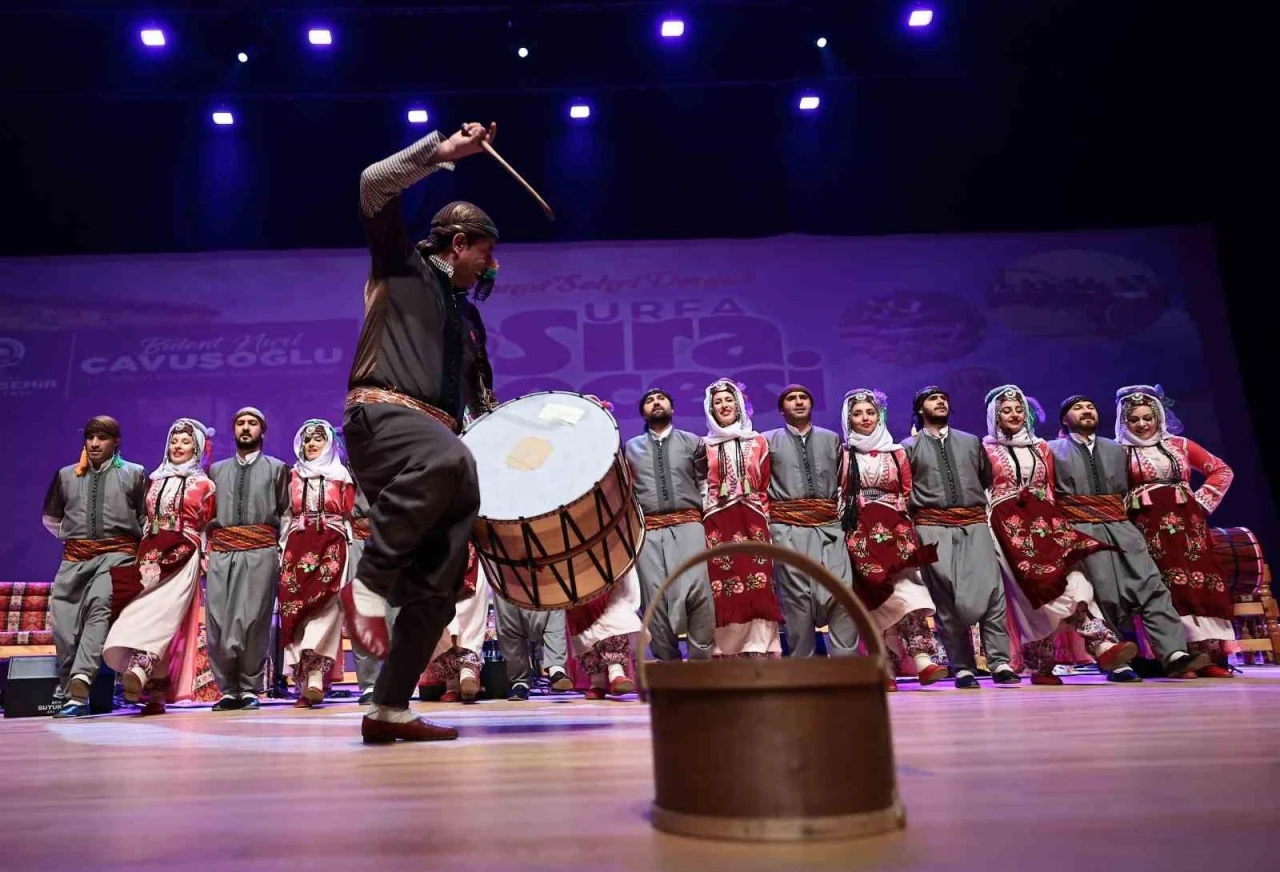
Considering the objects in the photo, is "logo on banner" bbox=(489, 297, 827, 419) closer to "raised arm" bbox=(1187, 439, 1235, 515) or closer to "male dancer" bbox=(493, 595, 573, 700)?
"male dancer" bbox=(493, 595, 573, 700)

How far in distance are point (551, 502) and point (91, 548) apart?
12.2 ft

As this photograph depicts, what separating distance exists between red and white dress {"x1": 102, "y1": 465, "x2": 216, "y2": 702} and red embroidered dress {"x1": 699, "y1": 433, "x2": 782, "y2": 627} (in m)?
2.76

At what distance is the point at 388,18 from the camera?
7309mm

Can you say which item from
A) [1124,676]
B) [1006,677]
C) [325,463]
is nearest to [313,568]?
[325,463]

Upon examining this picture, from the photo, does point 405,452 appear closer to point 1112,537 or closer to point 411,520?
point 411,520

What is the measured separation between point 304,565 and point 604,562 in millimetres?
2926

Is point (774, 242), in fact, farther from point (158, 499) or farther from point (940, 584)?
point (158, 499)

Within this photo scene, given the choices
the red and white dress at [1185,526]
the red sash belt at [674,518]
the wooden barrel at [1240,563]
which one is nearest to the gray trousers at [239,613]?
the red sash belt at [674,518]

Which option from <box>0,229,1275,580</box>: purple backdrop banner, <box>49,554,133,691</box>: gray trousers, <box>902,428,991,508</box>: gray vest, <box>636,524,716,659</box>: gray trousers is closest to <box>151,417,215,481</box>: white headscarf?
<box>49,554,133,691</box>: gray trousers

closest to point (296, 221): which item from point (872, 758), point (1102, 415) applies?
point (1102, 415)

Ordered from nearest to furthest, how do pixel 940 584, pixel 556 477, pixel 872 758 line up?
pixel 872 758, pixel 556 477, pixel 940 584

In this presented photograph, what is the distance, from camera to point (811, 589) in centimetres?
490

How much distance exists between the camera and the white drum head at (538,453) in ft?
7.91

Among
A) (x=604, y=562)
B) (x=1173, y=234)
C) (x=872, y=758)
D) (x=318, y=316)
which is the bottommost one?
(x=872, y=758)
